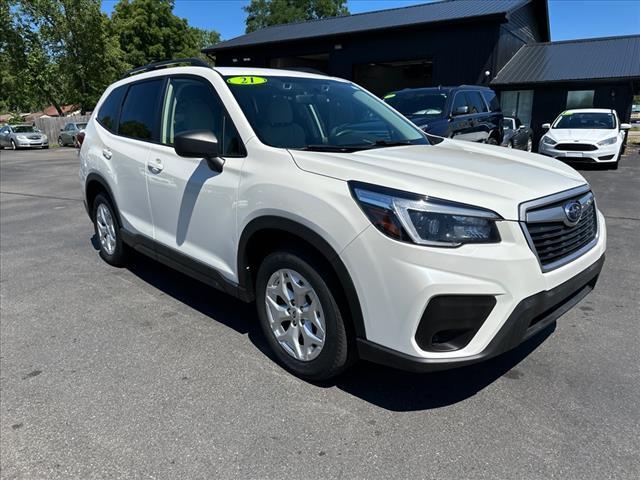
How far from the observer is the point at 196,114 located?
3545 mm

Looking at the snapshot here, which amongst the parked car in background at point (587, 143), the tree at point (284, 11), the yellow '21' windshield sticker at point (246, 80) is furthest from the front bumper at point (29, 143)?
the tree at point (284, 11)

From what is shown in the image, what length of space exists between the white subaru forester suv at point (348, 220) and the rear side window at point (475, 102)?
591 cm

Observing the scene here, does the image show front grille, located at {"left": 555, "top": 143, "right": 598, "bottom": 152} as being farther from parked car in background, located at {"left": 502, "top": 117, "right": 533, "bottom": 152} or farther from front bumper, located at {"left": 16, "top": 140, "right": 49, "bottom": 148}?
front bumper, located at {"left": 16, "top": 140, "right": 49, "bottom": 148}

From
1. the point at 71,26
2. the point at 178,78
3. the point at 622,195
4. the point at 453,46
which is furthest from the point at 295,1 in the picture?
the point at 178,78

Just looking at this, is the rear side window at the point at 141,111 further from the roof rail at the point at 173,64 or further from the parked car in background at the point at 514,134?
the parked car in background at the point at 514,134

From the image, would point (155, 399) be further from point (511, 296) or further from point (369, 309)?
point (511, 296)

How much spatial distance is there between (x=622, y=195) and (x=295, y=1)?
58.1m

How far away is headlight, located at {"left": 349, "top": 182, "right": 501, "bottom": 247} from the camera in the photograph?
226cm

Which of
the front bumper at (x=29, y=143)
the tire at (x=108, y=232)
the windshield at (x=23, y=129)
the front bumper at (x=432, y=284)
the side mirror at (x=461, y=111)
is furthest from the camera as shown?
the windshield at (x=23, y=129)

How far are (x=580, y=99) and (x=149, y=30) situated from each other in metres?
38.2

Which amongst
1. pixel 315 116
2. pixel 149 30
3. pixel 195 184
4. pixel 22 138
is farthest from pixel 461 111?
pixel 149 30

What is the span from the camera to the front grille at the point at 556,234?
2426 millimetres

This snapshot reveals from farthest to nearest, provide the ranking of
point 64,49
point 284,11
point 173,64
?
1. point 284,11
2. point 64,49
3. point 173,64

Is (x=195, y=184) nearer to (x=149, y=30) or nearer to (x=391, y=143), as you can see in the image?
(x=391, y=143)
